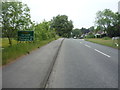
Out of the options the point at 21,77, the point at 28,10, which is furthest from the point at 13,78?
the point at 28,10

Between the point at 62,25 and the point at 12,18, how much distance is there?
302 ft

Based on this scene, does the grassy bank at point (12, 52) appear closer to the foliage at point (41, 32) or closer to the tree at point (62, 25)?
the foliage at point (41, 32)

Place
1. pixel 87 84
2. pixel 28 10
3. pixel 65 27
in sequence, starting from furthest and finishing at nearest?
pixel 65 27 → pixel 28 10 → pixel 87 84

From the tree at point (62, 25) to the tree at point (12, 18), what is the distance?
289ft

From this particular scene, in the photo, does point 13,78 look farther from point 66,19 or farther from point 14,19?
point 66,19

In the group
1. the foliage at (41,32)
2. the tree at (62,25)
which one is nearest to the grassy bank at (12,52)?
the foliage at (41,32)

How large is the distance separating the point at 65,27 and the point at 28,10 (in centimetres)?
9092

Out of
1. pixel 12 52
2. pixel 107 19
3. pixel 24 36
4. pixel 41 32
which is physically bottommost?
pixel 12 52

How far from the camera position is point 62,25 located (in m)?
104

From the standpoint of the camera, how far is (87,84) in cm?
434

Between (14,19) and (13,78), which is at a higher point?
(14,19)

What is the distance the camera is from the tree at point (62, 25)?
340ft

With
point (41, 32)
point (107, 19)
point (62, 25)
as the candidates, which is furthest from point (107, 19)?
point (41, 32)

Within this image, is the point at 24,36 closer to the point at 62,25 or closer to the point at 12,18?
the point at 12,18
